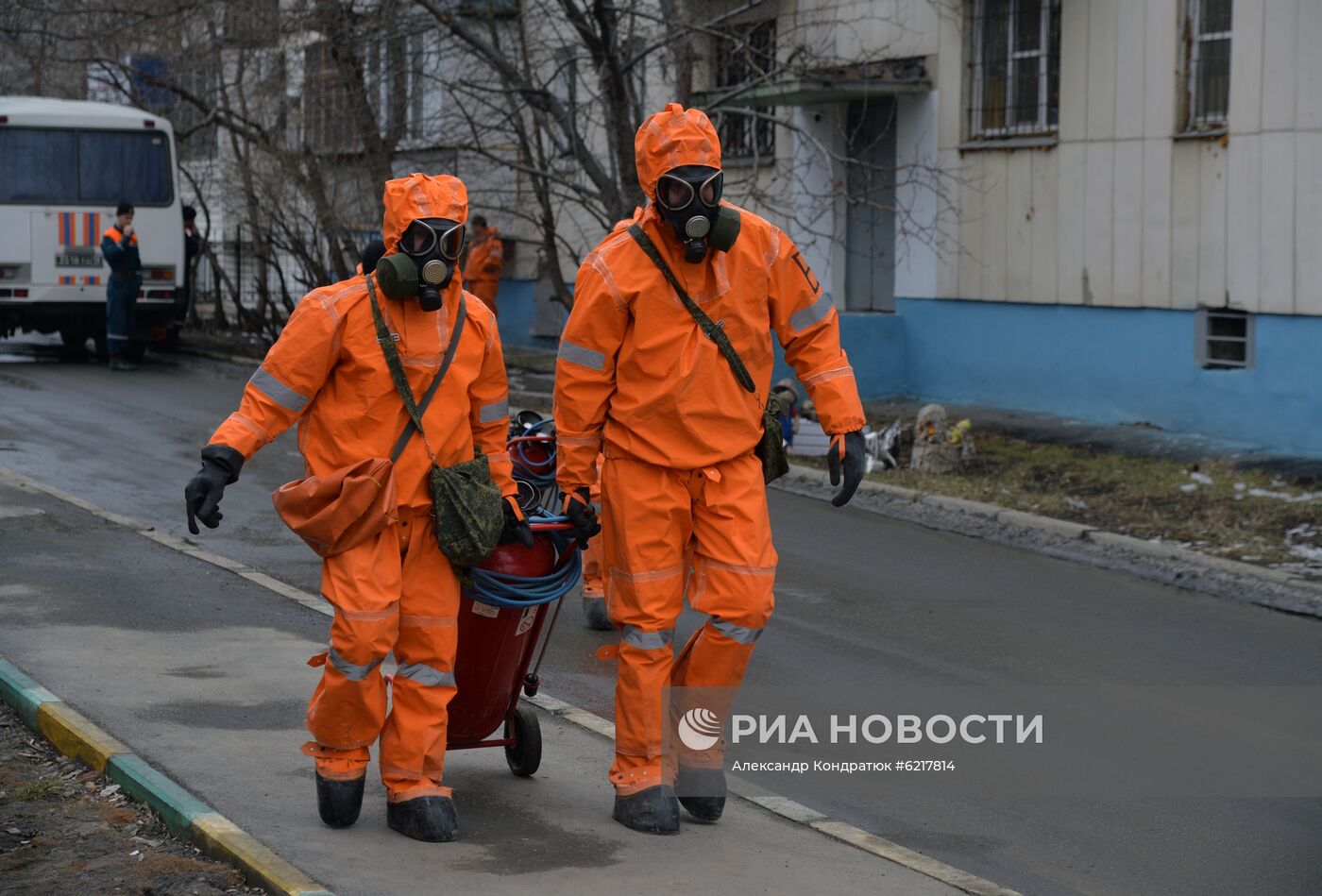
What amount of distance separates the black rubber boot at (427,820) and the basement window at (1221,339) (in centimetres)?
1114

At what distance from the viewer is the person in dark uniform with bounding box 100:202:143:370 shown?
20609 millimetres

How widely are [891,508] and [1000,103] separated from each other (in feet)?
20.5

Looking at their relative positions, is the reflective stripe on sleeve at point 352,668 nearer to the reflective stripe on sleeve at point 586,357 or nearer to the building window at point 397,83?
the reflective stripe on sleeve at point 586,357

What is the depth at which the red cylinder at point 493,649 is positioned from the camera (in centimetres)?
523

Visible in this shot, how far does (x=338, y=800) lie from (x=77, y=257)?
18019 millimetres

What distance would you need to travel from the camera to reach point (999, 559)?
10.5 m

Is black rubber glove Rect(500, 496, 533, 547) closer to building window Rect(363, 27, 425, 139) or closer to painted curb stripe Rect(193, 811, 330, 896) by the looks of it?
painted curb stripe Rect(193, 811, 330, 896)

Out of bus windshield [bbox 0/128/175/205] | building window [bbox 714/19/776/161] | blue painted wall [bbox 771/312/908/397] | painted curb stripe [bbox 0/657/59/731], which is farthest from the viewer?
bus windshield [bbox 0/128/175/205]

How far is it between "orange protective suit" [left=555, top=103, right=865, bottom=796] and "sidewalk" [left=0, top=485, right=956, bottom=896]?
12.6 inches

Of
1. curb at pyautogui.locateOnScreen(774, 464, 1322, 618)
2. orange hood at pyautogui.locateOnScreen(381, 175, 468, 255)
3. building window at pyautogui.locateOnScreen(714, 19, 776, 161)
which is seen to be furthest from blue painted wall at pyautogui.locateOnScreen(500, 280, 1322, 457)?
orange hood at pyautogui.locateOnScreen(381, 175, 468, 255)

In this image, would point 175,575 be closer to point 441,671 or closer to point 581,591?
point 581,591

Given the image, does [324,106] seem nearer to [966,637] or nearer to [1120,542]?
[1120,542]

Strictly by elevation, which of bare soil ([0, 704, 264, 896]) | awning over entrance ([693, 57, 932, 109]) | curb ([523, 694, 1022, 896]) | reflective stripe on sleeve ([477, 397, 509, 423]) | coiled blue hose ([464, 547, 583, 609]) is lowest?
curb ([523, 694, 1022, 896])

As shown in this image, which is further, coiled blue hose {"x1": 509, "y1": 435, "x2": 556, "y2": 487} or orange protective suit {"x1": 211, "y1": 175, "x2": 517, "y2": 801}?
coiled blue hose {"x1": 509, "y1": 435, "x2": 556, "y2": 487}
